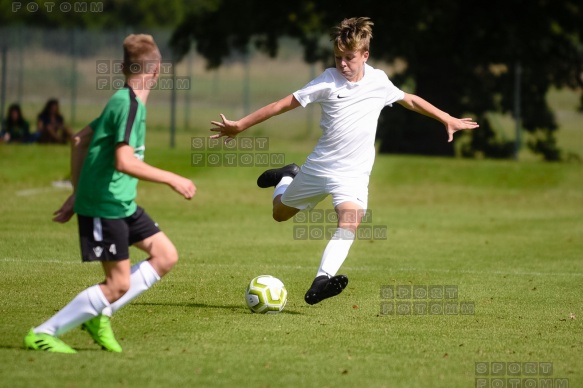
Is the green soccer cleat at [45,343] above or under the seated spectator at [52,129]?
under

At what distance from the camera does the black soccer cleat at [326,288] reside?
840 cm

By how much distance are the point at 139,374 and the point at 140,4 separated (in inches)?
2138

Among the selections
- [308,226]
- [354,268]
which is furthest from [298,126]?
[354,268]

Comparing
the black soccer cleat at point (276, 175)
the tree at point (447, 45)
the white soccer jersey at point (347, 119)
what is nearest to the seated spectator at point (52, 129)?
the tree at point (447, 45)

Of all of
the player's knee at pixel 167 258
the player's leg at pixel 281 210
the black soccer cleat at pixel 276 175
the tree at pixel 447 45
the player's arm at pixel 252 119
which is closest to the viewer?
the player's knee at pixel 167 258

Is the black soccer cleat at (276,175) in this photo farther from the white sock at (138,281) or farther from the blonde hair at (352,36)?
the white sock at (138,281)

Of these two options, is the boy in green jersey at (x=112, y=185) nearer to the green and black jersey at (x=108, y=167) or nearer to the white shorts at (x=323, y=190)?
the green and black jersey at (x=108, y=167)

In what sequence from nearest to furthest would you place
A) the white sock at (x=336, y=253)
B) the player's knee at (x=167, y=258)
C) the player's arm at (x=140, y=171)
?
the player's arm at (x=140, y=171), the player's knee at (x=167, y=258), the white sock at (x=336, y=253)

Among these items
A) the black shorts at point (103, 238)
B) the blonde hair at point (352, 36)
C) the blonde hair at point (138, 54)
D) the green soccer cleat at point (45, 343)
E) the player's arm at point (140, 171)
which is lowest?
the green soccer cleat at point (45, 343)

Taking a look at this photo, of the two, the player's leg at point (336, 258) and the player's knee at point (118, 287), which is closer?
the player's knee at point (118, 287)

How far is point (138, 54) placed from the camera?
6.79 metres

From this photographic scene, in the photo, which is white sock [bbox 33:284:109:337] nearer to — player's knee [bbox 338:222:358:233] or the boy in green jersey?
the boy in green jersey

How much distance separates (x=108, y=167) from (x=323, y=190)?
295cm

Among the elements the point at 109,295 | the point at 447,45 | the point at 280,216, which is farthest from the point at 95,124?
the point at 447,45
